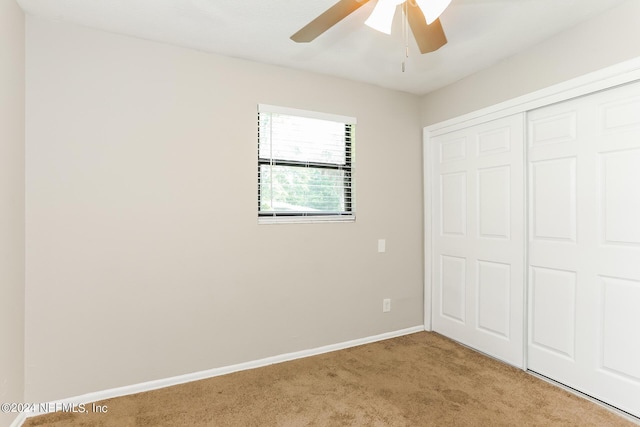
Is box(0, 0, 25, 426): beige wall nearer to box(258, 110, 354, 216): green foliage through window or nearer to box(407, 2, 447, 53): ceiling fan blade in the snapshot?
box(258, 110, 354, 216): green foliage through window

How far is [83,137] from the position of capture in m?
2.21

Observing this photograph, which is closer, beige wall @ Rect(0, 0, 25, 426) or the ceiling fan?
the ceiling fan

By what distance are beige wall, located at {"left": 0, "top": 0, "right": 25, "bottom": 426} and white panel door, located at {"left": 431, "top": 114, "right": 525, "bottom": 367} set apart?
10.6 feet

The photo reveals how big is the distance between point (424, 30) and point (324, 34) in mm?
875

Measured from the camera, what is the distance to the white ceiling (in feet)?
6.55

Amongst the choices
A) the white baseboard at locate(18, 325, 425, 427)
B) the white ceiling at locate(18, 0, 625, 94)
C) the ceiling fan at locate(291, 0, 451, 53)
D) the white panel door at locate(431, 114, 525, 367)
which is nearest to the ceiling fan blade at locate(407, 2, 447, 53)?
the ceiling fan at locate(291, 0, 451, 53)

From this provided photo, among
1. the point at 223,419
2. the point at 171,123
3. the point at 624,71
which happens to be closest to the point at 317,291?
the point at 223,419

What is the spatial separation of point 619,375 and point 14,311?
3577 mm

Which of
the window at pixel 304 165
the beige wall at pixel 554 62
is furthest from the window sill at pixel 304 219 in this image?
the beige wall at pixel 554 62

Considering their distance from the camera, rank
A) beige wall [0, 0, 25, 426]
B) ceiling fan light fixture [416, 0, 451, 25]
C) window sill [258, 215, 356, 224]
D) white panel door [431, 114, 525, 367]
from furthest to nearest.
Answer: window sill [258, 215, 356, 224] → white panel door [431, 114, 525, 367] → beige wall [0, 0, 25, 426] → ceiling fan light fixture [416, 0, 451, 25]

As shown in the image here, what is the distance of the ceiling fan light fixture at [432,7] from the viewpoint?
4.69 feet

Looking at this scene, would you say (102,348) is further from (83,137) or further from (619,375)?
(619,375)

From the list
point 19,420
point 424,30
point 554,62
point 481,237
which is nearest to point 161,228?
point 19,420

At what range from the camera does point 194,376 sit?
2496mm
